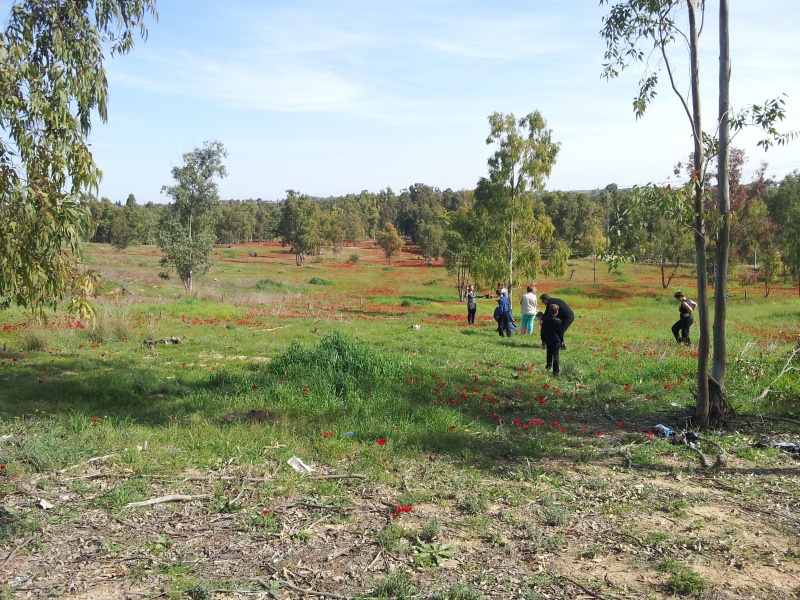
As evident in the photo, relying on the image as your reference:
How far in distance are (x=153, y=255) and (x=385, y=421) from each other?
231ft

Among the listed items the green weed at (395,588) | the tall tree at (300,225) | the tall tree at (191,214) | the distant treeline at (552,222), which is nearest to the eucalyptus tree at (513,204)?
the distant treeline at (552,222)

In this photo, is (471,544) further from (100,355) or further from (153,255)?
(153,255)

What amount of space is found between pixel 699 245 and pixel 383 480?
5198 mm

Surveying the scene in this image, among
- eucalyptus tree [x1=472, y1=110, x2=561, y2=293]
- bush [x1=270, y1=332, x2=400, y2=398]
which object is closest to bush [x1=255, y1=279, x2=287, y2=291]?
eucalyptus tree [x1=472, y1=110, x2=561, y2=293]

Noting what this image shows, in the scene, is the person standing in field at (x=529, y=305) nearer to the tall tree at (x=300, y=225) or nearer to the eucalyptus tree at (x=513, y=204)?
the eucalyptus tree at (x=513, y=204)

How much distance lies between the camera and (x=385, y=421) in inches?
311

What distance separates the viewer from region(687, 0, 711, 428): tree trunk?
7.69 meters

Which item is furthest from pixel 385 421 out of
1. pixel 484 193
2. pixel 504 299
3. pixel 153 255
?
pixel 153 255

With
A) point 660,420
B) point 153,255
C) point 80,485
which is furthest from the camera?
point 153,255

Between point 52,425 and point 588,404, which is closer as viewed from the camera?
point 52,425

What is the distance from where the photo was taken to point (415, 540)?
15.8ft

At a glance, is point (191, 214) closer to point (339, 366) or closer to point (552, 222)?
point (339, 366)

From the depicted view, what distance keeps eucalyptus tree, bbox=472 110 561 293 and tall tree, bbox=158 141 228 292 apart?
1593 cm

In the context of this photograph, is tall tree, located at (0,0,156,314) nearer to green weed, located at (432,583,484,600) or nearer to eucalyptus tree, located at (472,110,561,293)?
green weed, located at (432,583,484,600)
